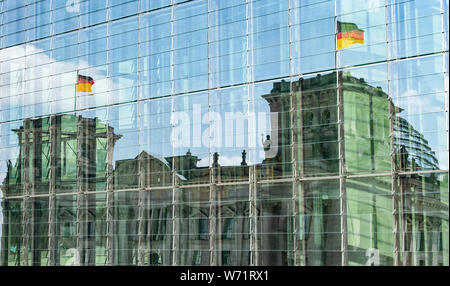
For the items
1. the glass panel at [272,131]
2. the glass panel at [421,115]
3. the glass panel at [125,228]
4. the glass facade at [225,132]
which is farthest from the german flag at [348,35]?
the glass panel at [125,228]

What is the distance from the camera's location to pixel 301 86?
16203mm

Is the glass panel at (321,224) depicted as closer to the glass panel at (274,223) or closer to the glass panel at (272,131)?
the glass panel at (274,223)

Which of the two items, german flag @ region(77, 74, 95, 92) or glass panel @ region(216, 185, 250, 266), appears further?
german flag @ region(77, 74, 95, 92)

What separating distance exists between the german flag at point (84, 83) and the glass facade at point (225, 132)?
39 millimetres

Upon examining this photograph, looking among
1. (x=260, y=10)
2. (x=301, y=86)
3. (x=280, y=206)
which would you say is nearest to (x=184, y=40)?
(x=260, y=10)

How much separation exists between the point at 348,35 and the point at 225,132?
335 cm

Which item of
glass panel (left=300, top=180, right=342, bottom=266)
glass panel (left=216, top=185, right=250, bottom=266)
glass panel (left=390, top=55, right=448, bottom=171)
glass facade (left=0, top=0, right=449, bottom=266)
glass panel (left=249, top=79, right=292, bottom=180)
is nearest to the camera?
glass panel (left=390, top=55, right=448, bottom=171)

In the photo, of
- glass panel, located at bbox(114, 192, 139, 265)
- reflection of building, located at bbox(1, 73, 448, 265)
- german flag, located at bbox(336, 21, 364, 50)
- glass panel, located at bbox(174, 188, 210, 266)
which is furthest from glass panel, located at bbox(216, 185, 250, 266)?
german flag, located at bbox(336, 21, 364, 50)

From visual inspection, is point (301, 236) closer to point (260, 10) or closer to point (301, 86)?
point (301, 86)

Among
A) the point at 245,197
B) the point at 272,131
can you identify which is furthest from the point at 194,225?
the point at 272,131

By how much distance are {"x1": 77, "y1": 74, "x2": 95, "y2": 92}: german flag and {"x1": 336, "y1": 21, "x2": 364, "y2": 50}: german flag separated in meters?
6.78

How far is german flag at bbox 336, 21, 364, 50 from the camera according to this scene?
1559cm

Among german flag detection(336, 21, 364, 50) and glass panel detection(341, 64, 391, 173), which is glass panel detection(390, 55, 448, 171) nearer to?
glass panel detection(341, 64, 391, 173)

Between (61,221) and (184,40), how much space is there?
5.57m
